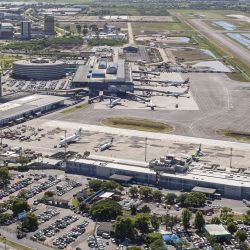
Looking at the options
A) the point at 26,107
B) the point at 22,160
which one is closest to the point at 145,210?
the point at 22,160

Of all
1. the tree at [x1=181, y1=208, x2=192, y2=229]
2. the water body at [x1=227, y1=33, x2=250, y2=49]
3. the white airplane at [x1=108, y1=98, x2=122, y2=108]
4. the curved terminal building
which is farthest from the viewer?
the water body at [x1=227, y1=33, x2=250, y2=49]

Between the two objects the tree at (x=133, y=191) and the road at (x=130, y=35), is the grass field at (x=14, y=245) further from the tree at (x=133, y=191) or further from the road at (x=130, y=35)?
the road at (x=130, y=35)

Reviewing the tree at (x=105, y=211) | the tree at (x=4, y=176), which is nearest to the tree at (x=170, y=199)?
the tree at (x=105, y=211)

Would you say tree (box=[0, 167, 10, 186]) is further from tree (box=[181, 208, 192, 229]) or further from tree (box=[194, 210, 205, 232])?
tree (box=[194, 210, 205, 232])

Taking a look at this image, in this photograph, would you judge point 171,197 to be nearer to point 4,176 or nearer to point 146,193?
point 146,193

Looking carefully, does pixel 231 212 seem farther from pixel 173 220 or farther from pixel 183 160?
pixel 183 160

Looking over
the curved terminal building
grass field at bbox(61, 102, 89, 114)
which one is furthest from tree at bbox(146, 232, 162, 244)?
the curved terminal building
